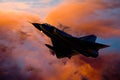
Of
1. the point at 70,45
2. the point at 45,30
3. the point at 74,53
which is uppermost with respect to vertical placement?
the point at 45,30

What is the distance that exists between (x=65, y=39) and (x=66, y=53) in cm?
899

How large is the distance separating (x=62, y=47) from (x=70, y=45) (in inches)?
240

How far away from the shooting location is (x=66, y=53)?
265 feet

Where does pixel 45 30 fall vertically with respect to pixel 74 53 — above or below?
above

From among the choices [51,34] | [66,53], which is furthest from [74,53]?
[51,34]

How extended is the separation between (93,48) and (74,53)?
8.56 metres

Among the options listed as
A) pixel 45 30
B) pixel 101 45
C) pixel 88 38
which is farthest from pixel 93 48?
pixel 45 30

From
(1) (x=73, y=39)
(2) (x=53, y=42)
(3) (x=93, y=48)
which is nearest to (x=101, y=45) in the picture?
(3) (x=93, y=48)

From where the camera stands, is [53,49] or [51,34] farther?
[53,49]

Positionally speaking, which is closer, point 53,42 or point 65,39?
point 65,39

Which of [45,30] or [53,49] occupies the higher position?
[45,30]

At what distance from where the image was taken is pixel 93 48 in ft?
244

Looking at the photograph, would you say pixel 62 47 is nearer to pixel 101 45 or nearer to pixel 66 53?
pixel 66 53

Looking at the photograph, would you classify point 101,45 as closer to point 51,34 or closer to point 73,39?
point 73,39
